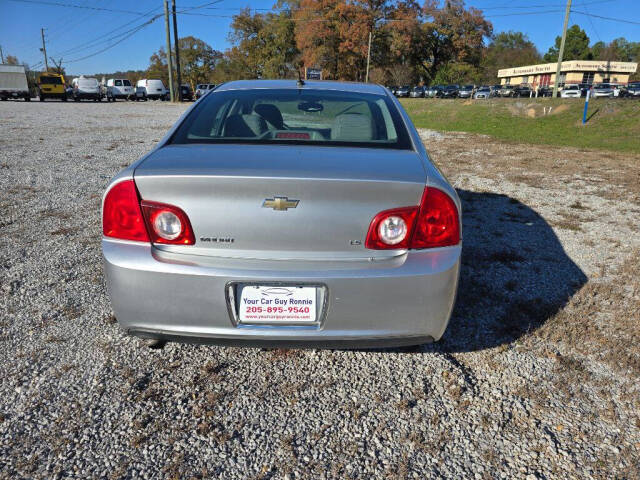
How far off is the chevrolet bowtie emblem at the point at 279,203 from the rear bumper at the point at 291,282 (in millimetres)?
232

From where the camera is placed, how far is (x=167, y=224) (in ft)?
6.04

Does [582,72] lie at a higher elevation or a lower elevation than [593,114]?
higher

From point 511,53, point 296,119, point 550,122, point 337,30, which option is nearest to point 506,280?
point 296,119

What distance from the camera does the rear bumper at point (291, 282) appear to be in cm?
180

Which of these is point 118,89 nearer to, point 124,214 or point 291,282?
point 124,214

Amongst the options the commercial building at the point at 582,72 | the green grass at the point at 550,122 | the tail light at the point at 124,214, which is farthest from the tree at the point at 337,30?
the tail light at the point at 124,214

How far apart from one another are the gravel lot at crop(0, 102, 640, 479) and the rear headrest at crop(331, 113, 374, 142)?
47.5 inches

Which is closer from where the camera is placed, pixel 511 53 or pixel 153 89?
pixel 153 89

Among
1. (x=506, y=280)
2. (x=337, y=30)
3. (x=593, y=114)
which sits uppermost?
(x=337, y=30)

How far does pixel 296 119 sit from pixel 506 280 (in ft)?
6.69

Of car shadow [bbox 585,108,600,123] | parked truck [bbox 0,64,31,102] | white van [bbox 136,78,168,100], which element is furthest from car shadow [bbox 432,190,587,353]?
white van [bbox 136,78,168,100]

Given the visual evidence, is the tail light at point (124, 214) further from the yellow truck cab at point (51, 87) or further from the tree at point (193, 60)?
the tree at point (193, 60)

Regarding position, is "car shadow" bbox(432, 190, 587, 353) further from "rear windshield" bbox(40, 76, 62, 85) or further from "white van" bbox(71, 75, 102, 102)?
"white van" bbox(71, 75, 102, 102)

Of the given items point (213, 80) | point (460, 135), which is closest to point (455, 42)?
point (213, 80)
